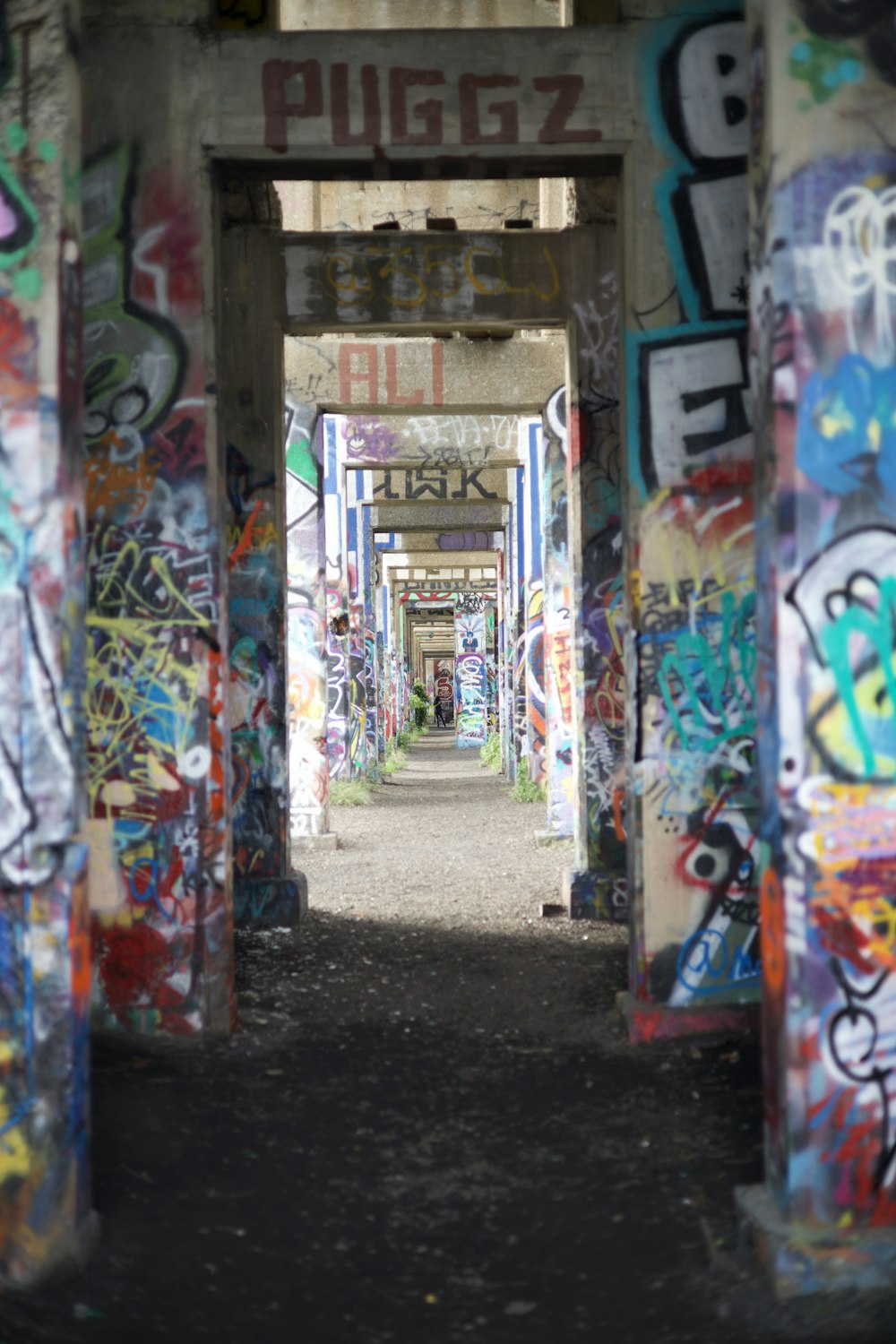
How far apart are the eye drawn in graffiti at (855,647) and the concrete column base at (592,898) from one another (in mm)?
5012

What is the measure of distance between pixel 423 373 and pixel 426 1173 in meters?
8.29

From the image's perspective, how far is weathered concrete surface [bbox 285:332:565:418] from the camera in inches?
442

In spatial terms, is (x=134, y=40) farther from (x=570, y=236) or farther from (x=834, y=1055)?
(x=834, y=1055)

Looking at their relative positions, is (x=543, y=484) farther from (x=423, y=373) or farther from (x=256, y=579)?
(x=256, y=579)

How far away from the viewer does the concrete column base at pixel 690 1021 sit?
5465mm

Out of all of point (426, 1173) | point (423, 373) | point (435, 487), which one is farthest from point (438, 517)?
point (426, 1173)

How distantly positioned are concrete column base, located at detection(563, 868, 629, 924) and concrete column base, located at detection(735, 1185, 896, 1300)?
4952mm

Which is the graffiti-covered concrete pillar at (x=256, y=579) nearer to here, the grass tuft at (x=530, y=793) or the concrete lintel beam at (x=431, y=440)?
the concrete lintel beam at (x=431, y=440)

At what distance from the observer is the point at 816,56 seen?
3.32 metres

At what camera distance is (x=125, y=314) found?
221 inches

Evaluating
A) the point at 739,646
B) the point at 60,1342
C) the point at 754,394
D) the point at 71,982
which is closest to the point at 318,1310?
the point at 60,1342

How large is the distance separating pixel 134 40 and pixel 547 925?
221 inches

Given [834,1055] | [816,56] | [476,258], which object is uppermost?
[476,258]

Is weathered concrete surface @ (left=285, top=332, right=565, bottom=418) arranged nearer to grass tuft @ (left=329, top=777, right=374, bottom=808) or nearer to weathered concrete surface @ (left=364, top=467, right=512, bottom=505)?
weathered concrete surface @ (left=364, top=467, right=512, bottom=505)
